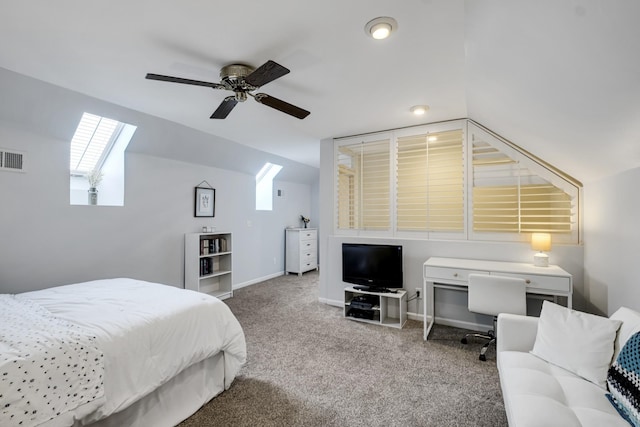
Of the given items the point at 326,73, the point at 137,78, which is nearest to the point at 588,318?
the point at 326,73

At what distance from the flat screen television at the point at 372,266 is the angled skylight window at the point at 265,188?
275 centimetres

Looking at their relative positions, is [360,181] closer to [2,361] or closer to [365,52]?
[365,52]

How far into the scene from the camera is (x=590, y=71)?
147 centimetres

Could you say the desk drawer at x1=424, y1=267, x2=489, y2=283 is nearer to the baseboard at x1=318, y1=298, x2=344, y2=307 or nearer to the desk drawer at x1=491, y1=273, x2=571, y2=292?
the desk drawer at x1=491, y1=273, x2=571, y2=292

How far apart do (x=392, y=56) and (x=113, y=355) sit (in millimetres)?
2501

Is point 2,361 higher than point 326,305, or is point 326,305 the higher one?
point 2,361

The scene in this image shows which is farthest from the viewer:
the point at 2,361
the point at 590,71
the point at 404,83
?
the point at 404,83

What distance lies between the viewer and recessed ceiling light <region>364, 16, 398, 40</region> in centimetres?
166

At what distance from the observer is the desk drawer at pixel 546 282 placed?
249 cm

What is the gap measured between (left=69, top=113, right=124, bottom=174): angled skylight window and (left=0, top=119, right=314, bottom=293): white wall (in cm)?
32

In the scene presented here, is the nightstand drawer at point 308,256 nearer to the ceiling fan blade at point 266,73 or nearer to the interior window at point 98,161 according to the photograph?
the interior window at point 98,161

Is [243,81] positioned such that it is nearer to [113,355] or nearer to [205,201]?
[113,355]

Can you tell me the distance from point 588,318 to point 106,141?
193 inches

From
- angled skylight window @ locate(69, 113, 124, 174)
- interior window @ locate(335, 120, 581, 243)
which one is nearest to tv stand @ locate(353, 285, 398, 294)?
interior window @ locate(335, 120, 581, 243)
